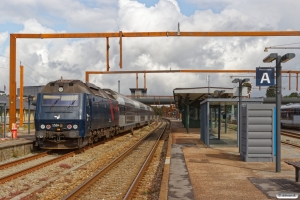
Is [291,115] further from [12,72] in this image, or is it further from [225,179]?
[225,179]

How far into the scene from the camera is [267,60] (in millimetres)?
11734

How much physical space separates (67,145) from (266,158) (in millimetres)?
8362

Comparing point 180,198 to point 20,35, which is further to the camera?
point 20,35

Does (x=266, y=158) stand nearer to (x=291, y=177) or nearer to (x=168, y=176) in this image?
(x=291, y=177)

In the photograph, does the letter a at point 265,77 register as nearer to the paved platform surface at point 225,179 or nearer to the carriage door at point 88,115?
the paved platform surface at point 225,179

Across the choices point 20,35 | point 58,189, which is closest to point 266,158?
point 58,189

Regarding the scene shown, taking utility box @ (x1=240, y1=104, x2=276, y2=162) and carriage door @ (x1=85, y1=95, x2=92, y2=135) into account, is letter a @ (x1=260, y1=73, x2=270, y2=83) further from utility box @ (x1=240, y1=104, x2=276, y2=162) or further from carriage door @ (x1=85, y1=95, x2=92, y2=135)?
carriage door @ (x1=85, y1=95, x2=92, y2=135)

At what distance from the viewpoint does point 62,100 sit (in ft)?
57.0

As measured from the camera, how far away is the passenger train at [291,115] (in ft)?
133

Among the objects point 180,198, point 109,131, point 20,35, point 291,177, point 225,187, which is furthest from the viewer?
point 109,131

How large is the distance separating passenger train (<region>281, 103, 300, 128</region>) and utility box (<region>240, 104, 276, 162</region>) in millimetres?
27552

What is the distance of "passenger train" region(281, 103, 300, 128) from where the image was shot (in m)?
40.4

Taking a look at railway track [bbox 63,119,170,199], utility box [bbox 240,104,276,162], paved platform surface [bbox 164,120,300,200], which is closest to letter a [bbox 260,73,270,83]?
utility box [bbox 240,104,276,162]

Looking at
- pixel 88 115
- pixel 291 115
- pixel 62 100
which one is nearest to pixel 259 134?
pixel 88 115
